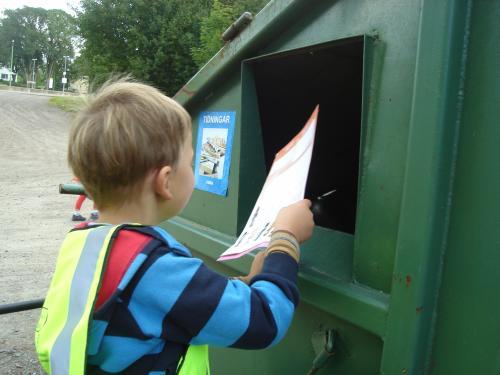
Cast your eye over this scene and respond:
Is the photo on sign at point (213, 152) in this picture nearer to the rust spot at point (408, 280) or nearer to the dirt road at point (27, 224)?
the rust spot at point (408, 280)

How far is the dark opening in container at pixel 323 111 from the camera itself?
173 centimetres

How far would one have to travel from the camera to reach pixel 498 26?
0.90 meters

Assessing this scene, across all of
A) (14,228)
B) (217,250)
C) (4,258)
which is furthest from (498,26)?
(14,228)

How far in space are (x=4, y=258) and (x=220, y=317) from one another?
215 inches

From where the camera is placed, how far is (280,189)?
4.27 feet

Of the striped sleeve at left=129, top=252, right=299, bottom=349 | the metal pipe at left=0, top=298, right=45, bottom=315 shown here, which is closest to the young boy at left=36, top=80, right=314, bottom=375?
the striped sleeve at left=129, top=252, right=299, bottom=349

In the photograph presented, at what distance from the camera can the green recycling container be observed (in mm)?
933

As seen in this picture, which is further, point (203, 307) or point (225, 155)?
point (225, 155)

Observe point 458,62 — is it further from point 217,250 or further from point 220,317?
point 217,250

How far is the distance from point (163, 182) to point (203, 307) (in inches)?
12.1

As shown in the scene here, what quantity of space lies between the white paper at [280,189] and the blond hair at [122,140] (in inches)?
11.8

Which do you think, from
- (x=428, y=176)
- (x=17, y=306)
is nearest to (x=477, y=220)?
(x=428, y=176)

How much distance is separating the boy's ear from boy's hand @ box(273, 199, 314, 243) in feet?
0.92

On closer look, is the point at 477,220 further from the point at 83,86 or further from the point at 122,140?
the point at 83,86
